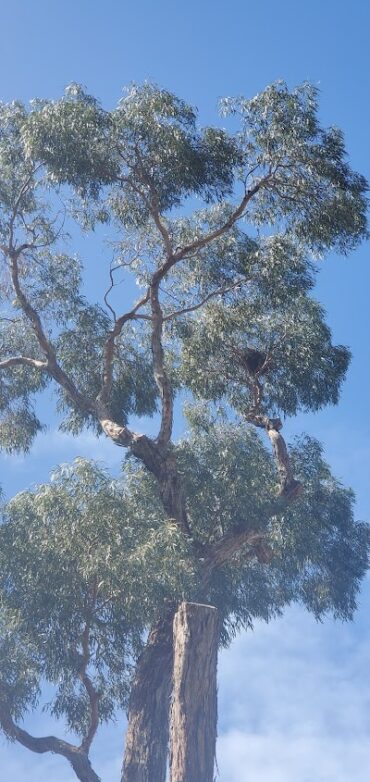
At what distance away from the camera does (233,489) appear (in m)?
21.9

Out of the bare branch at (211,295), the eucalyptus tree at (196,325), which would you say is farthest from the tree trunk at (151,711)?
the bare branch at (211,295)

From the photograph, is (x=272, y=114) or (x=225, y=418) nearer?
(x=272, y=114)

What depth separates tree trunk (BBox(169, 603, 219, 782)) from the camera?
55.2 feet

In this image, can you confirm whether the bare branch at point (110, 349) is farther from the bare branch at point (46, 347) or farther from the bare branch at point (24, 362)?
the bare branch at point (24, 362)

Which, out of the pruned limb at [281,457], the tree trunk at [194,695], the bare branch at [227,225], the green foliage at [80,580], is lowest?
the tree trunk at [194,695]

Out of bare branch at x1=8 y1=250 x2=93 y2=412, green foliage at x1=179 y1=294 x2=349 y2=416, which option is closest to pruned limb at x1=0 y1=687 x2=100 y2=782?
bare branch at x1=8 y1=250 x2=93 y2=412

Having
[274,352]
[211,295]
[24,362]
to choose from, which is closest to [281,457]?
[274,352]

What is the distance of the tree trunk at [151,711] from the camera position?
1938 centimetres

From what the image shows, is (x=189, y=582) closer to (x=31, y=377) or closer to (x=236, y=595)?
(x=236, y=595)

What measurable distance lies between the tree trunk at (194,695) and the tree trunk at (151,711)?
2.46m

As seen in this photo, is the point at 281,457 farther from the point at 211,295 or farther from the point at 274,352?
the point at 211,295

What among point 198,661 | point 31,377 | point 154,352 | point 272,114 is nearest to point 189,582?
point 198,661

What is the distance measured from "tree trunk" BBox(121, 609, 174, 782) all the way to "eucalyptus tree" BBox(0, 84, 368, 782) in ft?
0.09

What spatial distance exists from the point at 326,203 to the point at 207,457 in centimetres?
548
